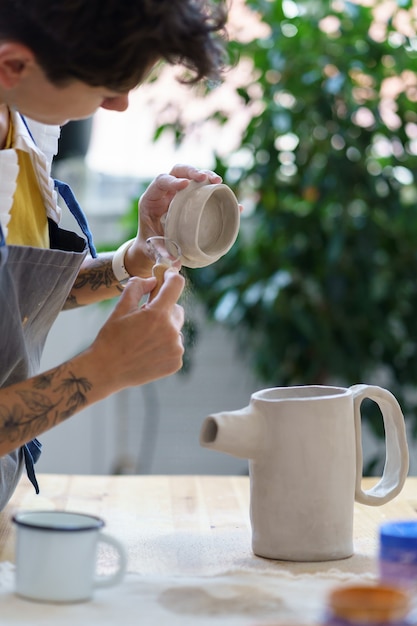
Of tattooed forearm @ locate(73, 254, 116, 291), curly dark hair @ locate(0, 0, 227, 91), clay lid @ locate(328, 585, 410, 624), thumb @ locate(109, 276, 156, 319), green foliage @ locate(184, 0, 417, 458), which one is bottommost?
green foliage @ locate(184, 0, 417, 458)

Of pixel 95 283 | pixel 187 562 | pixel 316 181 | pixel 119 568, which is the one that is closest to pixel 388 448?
pixel 187 562

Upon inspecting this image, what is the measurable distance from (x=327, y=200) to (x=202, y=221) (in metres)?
1.35

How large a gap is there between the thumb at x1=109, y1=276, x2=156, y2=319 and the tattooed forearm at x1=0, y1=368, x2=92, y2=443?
0.08 metres

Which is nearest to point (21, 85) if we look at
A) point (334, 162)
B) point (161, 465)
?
point (334, 162)

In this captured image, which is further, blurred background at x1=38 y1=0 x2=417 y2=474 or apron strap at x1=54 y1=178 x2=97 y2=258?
blurred background at x1=38 y1=0 x2=417 y2=474

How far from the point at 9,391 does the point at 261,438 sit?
28 cm

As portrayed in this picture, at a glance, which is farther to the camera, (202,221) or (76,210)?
(76,210)

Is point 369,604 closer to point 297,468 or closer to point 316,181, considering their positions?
point 297,468

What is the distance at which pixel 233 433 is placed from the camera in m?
1.05

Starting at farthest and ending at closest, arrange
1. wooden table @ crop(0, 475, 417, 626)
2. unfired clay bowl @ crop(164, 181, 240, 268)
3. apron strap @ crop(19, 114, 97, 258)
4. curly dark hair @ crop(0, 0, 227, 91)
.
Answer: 1. apron strap @ crop(19, 114, 97, 258)
2. unfired clay bowl @ crop(164, 181, 240, 268)
3. curly dark hair @ crop(0, 0, 227, 91)
4. wooden table @ crop(0, 475, 417, 626)

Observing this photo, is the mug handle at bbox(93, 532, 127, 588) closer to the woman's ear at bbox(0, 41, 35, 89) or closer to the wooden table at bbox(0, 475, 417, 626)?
the wooden table at bbox(0, 475, 417, 626)

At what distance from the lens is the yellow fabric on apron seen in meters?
1.27

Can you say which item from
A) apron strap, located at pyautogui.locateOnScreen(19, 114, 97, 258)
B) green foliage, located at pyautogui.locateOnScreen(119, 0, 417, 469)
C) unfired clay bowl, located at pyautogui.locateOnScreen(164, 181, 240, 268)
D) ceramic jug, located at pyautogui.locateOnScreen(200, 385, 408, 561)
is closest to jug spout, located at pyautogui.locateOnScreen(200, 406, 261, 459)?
ceramic jug, located at pyautogui.locateOnScreen(200, 385, 408, 561)

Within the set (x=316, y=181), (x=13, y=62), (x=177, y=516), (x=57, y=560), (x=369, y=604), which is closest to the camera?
(x=369, y=604)
